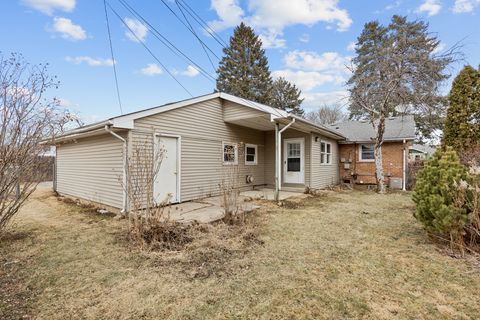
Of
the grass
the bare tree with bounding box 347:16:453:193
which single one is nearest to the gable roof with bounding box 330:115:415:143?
the bare tree with bounding box 347:16:453:193

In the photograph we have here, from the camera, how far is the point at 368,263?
3611 millimetres

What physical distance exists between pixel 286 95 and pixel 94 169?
2344 cm

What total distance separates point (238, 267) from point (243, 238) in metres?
1.11

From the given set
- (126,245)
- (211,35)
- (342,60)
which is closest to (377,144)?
(342,60)

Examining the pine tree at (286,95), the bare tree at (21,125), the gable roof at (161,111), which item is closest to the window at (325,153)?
the gable roof at (161,111)

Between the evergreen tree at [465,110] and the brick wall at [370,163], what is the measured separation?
11.1 ft

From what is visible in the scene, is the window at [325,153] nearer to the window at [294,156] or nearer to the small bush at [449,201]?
the window at [294,156]

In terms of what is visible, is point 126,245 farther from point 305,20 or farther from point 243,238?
point 305,20

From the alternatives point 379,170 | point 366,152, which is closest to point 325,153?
point 379,170

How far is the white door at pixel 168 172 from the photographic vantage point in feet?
23.4

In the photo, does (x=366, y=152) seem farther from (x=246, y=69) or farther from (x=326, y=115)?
(x=326, y=115)

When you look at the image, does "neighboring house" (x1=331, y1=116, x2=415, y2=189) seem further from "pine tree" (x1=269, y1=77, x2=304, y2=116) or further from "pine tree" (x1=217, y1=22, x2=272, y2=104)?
"pine tree" (x1=269, y1=77, x2=304, y2=116)

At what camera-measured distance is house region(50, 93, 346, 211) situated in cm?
682

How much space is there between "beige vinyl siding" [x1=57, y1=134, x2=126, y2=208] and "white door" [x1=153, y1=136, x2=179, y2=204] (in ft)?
3.31
